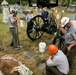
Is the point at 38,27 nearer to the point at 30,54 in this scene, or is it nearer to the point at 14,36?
the point at 14,36

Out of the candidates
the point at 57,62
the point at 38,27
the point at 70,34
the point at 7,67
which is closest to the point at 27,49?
the point at 38,27

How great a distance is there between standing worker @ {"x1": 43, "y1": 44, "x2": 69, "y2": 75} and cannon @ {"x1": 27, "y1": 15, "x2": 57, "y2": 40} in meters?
2.83

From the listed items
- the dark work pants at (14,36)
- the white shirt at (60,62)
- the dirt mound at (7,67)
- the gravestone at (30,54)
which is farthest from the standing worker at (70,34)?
the dark work pants at (14,36)

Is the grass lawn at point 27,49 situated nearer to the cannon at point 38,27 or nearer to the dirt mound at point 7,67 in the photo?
the cannon at point 38,27

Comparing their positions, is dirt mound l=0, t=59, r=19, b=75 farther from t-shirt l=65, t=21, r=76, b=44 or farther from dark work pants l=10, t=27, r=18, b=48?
dark work pants l=10, t=27, r=18, b=48

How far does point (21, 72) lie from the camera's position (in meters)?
4.23

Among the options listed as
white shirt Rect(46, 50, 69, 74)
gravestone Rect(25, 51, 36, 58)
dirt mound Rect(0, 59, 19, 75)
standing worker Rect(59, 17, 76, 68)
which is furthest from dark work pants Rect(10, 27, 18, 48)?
white shirt Rect(46, 50, 69, 74)

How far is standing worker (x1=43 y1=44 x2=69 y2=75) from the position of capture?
4.02m

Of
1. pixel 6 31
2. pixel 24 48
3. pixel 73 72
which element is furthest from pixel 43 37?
pixel 73 72

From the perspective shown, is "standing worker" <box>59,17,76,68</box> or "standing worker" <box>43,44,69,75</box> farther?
"standing worker" <box>59,17,76,68</box>

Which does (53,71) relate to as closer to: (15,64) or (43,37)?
(15,64)

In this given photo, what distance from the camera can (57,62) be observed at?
160 inches

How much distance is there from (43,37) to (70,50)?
11.6 ft

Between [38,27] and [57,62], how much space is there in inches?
129
